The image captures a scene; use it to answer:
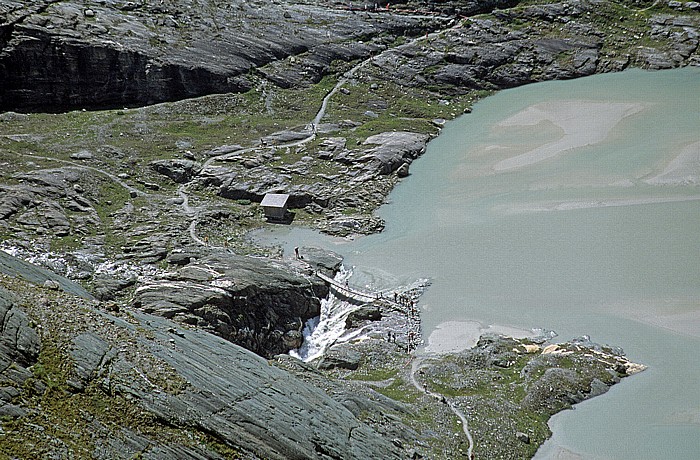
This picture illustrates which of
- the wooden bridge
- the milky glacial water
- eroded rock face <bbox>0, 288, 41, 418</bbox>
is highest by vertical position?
eroded rock face <bbox>0, 288, 41, 418</bbox>

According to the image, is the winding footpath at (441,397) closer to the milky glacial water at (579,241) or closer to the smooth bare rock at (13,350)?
the milky glacial water at (579,241)

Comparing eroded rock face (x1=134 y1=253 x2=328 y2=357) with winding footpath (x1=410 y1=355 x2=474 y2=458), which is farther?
eroded rock face (x1=134 y1=253 x2=328 y2=357)

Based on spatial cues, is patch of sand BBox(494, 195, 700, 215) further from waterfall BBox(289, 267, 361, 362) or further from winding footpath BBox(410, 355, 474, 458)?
winding footpath BBox(410, 355, 474, 458)

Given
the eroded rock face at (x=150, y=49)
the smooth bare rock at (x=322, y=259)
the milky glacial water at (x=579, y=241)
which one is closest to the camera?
the milky glacial water at (x=579, y=241)

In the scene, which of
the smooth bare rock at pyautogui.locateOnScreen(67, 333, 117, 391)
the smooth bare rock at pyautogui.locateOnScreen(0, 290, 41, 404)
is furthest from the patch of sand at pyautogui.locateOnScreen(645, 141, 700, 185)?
the smooth bare rock at pyautogui.locateOnScreen(0, 290, 41, 404)

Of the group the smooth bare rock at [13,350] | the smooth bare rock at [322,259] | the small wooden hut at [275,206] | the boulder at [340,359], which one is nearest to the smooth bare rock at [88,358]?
the smooth bare rock at [13,350]

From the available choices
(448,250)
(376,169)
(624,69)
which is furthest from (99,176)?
(624,69)
